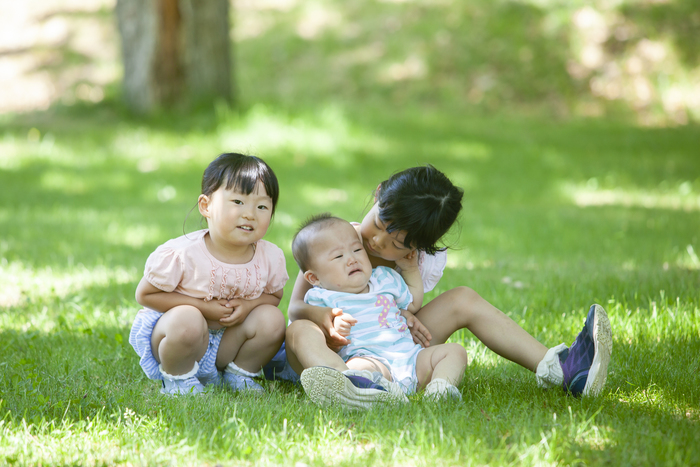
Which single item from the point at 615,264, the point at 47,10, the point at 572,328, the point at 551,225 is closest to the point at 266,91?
the point at 47,10

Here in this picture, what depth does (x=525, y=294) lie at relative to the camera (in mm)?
4098

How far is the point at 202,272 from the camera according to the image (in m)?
2.75

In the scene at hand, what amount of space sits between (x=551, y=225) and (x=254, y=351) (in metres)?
4.30

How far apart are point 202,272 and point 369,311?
0.72 metres

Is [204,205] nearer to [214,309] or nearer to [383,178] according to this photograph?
[214,309]

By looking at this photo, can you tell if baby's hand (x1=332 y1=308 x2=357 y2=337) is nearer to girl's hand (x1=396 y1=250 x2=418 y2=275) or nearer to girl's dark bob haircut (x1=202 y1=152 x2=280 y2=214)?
girl's hand (x1=396 y1=250 x2=418 y2=275)

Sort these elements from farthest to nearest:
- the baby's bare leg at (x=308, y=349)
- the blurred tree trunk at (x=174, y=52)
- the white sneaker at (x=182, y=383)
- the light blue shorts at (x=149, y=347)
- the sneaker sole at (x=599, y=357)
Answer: the blurred tree trunk at (x=174, y=52) → the light blue shorts at (x=149, y=347) → the white sneaker at (x=182, y=383) → the baby's bare leg at (x=308, y=349) → the sneaker sole at (x=599, y=357)

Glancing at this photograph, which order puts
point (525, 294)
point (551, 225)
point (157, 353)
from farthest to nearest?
point (551, 225)
point (525, 294)
point (157, 353)

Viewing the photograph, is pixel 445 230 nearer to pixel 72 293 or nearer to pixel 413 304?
pixel 413 304

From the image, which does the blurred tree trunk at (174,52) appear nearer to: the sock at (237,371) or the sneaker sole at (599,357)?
the sock at (237,371)

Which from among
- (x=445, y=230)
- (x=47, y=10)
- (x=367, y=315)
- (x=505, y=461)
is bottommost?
(x=505, y=461)

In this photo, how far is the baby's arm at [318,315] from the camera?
276cm

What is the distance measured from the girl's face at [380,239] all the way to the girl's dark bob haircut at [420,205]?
4 centimetres

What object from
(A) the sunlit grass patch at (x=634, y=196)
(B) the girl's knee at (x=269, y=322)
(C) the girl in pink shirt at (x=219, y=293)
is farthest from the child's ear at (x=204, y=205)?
(A) the sunlit grass patch at (x=634, y=196)
